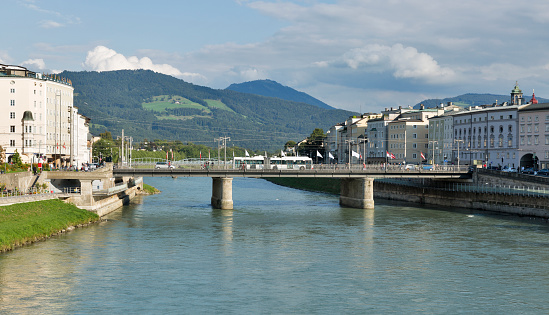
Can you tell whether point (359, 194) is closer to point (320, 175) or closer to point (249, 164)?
point (320, 175)

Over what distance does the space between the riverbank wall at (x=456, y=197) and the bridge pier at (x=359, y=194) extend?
615 inches

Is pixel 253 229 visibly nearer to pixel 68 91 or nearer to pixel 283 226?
pixel 283 226

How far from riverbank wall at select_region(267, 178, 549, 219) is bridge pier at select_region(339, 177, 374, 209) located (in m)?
15.6

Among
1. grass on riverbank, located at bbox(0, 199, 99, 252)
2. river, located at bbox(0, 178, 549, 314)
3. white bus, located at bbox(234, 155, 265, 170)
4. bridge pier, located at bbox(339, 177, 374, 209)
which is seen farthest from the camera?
white bus, located at bbox(234, 155, 265, 170)

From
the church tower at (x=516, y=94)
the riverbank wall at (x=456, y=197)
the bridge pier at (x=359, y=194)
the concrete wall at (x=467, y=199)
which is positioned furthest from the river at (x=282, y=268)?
the church tower at (x=516, y=94)

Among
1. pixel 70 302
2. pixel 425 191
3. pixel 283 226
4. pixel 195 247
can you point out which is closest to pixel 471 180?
pixel 425 191

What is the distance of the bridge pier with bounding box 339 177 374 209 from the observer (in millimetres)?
110875

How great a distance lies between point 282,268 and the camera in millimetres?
54156

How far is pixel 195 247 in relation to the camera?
6431 centimetres

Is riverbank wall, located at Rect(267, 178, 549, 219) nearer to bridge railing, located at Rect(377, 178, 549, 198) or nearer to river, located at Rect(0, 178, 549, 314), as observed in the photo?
bridge railing, located at Rect(377, 178, 549, 198)

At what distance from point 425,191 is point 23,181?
72.8 metres

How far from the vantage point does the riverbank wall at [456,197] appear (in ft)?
307

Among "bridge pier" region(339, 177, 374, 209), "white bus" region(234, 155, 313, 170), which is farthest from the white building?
"bridge pier" region(339, 177, 374, 209)

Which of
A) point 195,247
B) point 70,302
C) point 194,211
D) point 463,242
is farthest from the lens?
point 194,211
